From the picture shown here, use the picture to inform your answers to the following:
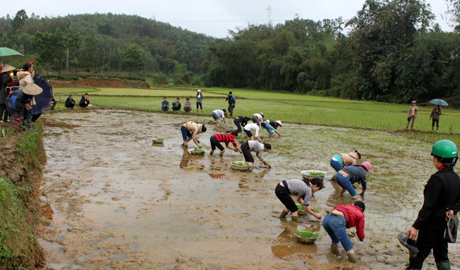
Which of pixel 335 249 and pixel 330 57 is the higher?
pixel 330 57

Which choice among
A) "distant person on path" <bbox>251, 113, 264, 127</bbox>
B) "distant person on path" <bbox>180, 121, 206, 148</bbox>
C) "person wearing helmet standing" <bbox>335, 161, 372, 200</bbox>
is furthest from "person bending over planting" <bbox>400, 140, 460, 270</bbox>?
"distant person on path" <bbox>251, 113, 264, 127</bbox>

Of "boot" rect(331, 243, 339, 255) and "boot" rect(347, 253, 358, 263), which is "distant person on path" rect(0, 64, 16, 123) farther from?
"boot" rect(347, 253, 358, 263)

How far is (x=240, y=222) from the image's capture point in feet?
20.9

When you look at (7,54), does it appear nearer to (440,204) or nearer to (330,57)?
(440,204)

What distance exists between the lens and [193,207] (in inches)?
274

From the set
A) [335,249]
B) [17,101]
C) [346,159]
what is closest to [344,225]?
[335,249]

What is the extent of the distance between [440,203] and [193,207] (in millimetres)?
4236

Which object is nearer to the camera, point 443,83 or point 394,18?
point 443,83

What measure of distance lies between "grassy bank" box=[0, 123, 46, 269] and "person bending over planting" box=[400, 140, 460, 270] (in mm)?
4558

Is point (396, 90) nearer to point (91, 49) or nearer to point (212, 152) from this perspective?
point (212, 152)

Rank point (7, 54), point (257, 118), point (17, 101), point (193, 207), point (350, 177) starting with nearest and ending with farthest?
point (193, 207) → point (350, 177) → point (17, 101) → point (7, 54) → point (257, 118)

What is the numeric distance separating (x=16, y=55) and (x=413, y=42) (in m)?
45.7

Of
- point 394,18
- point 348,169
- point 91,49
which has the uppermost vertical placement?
point 394,18

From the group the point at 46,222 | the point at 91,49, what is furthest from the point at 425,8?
the point at 91,49
